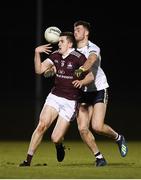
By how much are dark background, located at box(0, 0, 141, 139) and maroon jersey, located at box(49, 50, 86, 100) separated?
49.2 ft

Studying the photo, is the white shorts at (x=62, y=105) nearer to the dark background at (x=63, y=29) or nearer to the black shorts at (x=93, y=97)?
the black shorts at (x=93, y=97)

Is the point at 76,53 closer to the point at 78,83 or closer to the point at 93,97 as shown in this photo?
the point at 78,83

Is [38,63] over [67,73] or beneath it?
over

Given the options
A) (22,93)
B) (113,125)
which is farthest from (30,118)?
(22,93)

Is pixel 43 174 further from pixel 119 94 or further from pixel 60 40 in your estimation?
pixel 119 94

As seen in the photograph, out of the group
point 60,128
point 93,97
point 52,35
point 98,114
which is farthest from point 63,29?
point 60,128

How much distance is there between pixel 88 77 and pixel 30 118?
33.9 feet

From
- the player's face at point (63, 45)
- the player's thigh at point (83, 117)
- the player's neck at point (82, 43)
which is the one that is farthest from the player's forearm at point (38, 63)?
the player's thigh at point (83, 117)

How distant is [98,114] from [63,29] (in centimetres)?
1872

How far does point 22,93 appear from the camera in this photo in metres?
31.3

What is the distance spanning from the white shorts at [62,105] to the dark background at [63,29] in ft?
49.3

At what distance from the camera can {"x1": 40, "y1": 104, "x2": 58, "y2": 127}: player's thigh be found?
12.3 metres

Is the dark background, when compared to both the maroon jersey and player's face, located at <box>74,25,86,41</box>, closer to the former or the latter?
player's face, located at <box>74,25,86,41</box>

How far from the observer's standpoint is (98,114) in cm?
1276
